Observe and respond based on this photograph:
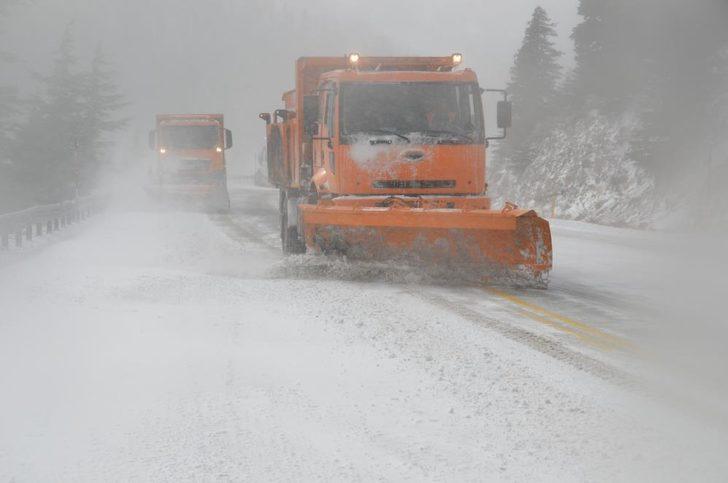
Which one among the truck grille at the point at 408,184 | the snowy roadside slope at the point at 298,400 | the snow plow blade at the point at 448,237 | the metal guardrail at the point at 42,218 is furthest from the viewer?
the metal guardrail at the point at 42,218

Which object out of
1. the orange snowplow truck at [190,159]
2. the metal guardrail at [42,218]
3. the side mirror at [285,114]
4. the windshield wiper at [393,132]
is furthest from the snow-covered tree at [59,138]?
the windshield wiper at [393,132]

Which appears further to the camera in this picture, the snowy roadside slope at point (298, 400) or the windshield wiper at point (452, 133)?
the windshield wiper at point (452, 133)

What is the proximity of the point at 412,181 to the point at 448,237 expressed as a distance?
108cm

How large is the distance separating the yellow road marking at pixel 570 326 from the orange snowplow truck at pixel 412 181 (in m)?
0.91

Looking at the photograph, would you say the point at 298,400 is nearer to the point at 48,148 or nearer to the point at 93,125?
the point at 48,148

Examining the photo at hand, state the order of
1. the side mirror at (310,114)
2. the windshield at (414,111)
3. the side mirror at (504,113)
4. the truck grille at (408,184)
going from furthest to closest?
the side mirror at (310,114)
the side mirror at (504,113)
the windshield at (414,111)
the truck grille at (408,184)

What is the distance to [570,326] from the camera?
22.4 ft

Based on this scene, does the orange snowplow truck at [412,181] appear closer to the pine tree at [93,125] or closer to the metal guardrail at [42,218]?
the metal guardrail at [42,218]

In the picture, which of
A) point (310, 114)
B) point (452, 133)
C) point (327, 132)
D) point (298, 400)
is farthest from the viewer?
point (310, 114)

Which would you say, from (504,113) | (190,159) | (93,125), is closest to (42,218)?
(190,159)

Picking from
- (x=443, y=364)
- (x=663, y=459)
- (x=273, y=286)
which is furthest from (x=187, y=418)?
(x=273, y=286)

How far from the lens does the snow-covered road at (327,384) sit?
3654 mm

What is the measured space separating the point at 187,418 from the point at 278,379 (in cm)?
88

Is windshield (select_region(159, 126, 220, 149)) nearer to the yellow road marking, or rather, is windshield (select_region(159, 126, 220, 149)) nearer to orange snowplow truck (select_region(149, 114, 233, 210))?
orange snowplow truck (select_region(149, 114, 233, 210))
